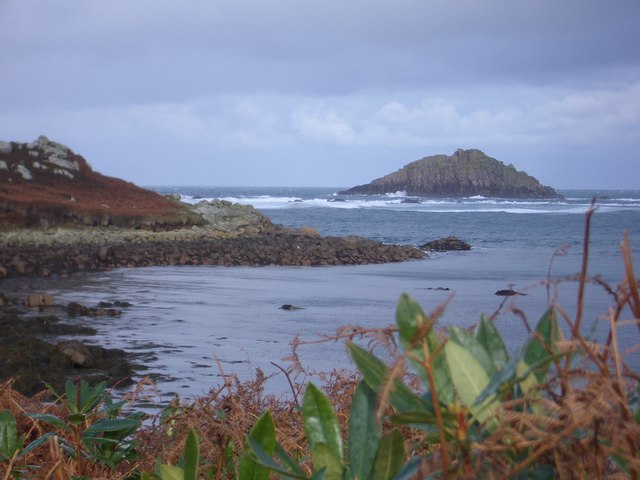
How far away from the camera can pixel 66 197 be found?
23953 millimetres

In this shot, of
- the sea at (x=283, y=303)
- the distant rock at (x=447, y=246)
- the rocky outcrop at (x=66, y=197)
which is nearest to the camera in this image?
the sea at (x=283, y=303)

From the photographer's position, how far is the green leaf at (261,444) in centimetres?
89

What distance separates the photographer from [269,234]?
24859mm

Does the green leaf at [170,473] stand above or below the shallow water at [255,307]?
above

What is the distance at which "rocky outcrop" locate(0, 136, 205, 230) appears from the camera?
21.7 m

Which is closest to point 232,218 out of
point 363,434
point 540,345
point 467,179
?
point 363,434

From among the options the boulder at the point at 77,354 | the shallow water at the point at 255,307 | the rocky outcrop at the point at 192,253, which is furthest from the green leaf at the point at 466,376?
the rocky outcrop at the point at 192,253

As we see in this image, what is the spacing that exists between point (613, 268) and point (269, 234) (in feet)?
36.5

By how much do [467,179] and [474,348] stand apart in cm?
9376

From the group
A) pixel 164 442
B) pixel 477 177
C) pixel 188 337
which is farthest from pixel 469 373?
pixel 477 177

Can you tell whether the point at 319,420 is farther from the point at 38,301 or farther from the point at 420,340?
the point at 38,301

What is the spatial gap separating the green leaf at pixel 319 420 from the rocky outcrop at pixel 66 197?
69.6 feet

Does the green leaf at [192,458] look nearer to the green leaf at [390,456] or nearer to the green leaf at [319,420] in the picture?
the green leaf at [319,420]

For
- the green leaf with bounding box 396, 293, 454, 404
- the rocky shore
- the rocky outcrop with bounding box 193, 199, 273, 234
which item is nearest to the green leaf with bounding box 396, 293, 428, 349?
the green leaf with bounding box 396, 293, 454, 404
